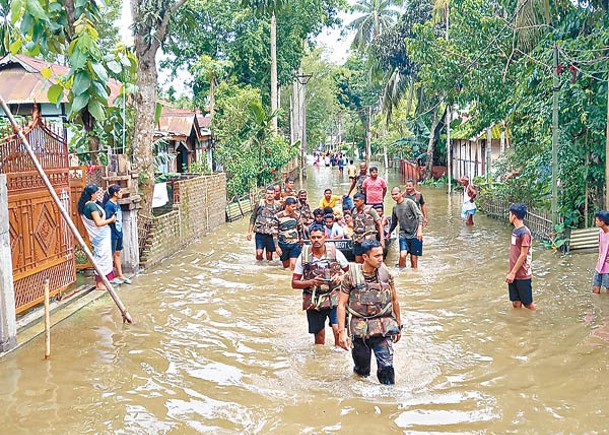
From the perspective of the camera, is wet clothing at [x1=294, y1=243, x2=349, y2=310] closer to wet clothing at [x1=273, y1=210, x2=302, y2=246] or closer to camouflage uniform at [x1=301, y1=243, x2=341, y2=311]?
camouflage uniform at [x1=301, y1=243, x2=341, y2=311]

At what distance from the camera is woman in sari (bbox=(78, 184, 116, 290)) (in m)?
10.5

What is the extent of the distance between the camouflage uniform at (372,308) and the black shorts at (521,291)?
3776 millimetres

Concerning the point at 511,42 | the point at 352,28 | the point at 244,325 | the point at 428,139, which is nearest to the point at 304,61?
the point at 352,28

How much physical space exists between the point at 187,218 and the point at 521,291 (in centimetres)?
927

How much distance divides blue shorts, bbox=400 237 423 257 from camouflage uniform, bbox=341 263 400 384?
6428 millimetres

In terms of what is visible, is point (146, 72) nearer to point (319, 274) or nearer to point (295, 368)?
point (319, 274)

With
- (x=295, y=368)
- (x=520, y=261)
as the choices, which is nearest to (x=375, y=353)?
(x=295, y=368)

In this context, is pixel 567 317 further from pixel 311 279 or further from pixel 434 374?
pixel 311 279

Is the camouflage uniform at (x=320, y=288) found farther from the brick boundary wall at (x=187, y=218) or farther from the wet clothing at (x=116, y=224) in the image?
the brick boundary wall at (x=187, y=218)

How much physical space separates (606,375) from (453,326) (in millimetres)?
2530

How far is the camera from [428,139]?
1576 inches

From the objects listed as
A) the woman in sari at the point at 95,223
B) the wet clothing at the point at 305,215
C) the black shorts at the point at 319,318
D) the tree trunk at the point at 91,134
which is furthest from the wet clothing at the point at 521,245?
the tree trunk at the point at 91,134

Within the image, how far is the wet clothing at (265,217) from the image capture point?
519 inches

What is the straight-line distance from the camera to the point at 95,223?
411 inches
